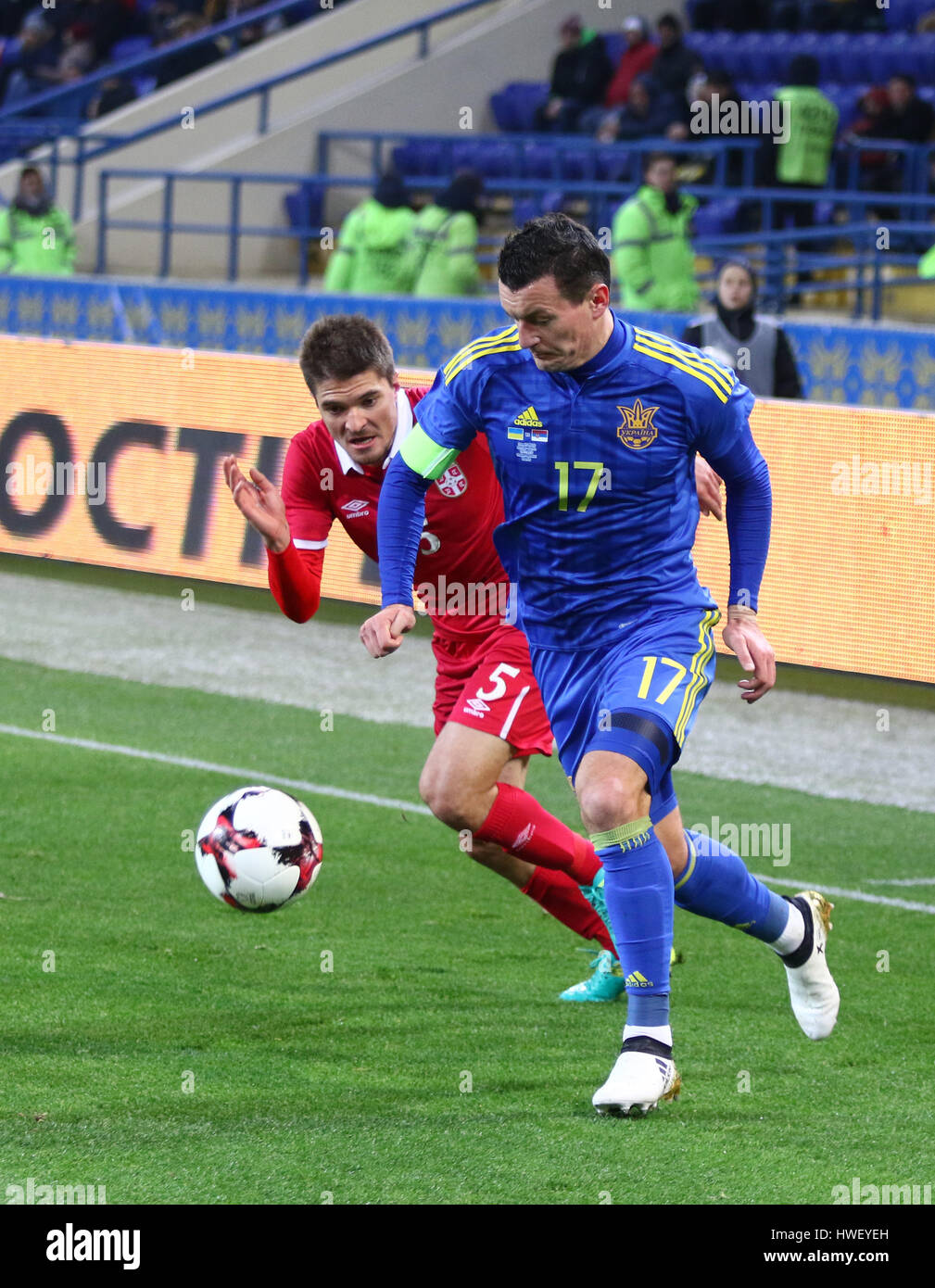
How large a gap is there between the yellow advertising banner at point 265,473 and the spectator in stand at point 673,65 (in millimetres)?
9084

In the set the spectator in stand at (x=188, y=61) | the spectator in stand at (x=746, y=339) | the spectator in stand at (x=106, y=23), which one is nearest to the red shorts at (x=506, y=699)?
the spectator in stand at (x=746, y=339)

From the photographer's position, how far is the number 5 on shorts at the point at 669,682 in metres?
4.63

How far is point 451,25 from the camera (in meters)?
24.7

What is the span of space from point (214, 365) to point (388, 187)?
561cm

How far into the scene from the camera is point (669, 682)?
4.67 m

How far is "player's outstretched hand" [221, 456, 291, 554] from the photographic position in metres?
5.04

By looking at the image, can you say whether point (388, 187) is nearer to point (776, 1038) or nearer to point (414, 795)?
point (414, 795)

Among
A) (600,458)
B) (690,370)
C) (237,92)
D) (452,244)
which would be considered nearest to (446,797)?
(600,458)

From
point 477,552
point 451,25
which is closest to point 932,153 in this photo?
point 451,25

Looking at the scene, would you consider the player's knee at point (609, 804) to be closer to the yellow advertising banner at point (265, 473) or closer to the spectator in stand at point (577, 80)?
the yellow advertising banner at point (265, 473)

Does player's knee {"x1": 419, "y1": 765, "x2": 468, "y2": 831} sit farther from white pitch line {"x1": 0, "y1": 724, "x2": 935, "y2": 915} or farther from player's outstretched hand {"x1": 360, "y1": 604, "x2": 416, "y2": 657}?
white pitch line {"x1": 0, "y1": 724, "x2": 935, "y2": 915}

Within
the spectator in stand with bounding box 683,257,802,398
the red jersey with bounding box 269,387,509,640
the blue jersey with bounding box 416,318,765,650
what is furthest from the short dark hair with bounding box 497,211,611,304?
the spectator in stand with bounding box 683,257,802,398

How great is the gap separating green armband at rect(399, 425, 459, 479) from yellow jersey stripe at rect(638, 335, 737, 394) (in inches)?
22.1

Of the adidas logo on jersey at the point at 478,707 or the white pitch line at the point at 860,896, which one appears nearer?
the adidas logo on jersey at the point at 478,707
